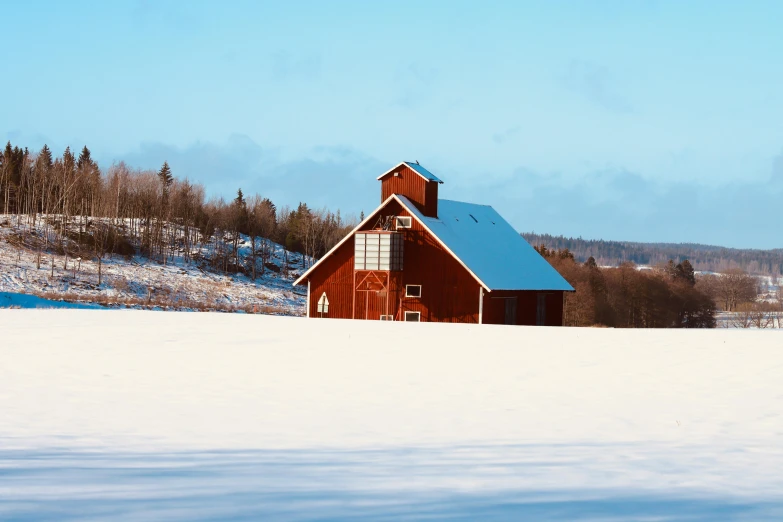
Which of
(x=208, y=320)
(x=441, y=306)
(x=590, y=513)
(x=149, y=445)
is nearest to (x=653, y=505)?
(x=590, y=513)

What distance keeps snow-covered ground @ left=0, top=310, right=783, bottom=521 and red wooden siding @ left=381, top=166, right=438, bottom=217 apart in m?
20.5

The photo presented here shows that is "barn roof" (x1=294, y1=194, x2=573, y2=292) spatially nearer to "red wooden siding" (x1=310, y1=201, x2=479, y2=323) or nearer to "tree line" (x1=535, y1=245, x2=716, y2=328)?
"red wooden siding" (x1=310, y1=201, x2=479, y2=323)

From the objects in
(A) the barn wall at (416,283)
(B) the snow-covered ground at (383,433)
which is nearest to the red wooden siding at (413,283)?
(A) the barn wall at (416,283)

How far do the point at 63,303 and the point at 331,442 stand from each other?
4105 centimetres

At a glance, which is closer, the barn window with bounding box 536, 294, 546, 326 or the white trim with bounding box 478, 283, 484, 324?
the white trim with bounding box 478, 283, 484, 324

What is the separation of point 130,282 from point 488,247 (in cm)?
3162

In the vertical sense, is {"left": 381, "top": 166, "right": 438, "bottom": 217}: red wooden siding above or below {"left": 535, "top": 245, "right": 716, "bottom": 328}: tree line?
above

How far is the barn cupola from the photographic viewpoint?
42281mm

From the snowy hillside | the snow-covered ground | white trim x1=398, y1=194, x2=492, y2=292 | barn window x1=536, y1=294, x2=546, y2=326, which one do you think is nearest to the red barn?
white trim x1=398, y1=194, x2=492, y2=292

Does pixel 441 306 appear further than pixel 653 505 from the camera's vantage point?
Yes

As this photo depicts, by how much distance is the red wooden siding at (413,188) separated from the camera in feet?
139

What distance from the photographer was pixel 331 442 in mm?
10250

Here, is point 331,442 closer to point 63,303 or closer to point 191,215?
point 63,303

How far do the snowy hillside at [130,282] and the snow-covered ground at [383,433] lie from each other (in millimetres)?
34014
